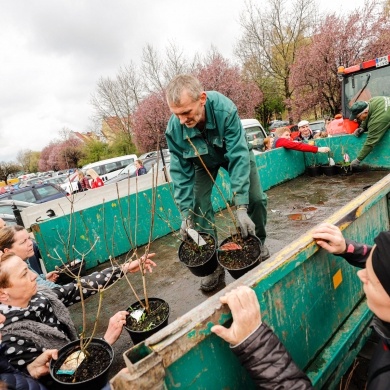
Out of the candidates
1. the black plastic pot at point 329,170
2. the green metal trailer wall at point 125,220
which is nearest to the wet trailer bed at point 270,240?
the black plastic pot at point 329,170

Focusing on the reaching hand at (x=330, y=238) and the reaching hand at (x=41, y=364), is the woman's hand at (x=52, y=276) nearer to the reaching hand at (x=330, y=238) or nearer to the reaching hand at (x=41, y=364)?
the reaching hand at (x=41, y=364)

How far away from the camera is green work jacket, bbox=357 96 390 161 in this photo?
5.36 m

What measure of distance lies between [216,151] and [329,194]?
142 inches

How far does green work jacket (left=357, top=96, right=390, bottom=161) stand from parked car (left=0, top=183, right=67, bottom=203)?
972 centimetres

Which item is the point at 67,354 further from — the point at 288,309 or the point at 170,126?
the point at 170,126

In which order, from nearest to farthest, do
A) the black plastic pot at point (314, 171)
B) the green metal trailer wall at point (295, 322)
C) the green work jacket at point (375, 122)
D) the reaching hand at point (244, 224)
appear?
the green metal trailer wall at point (295, 322), the reaching hand at point (244, 224), the green work jacket at point (375, 122), the black plastic pot at point (314, 171)

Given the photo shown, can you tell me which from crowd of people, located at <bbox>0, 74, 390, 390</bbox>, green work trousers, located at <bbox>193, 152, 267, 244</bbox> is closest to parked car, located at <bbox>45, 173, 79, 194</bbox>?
crowd of people, located at <bbox>0, 74, 390, 390</bbox>

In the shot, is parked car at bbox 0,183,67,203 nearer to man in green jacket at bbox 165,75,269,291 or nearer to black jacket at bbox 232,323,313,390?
man in green jacket at bbox 165,75,269,291

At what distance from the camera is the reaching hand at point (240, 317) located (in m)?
1.10

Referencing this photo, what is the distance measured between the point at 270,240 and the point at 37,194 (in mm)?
9995

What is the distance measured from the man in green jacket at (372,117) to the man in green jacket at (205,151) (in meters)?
3.95

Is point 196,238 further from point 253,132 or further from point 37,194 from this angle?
point 37,194

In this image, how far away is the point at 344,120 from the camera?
726 centimetres

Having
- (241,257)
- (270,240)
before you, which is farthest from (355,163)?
(241,257)
